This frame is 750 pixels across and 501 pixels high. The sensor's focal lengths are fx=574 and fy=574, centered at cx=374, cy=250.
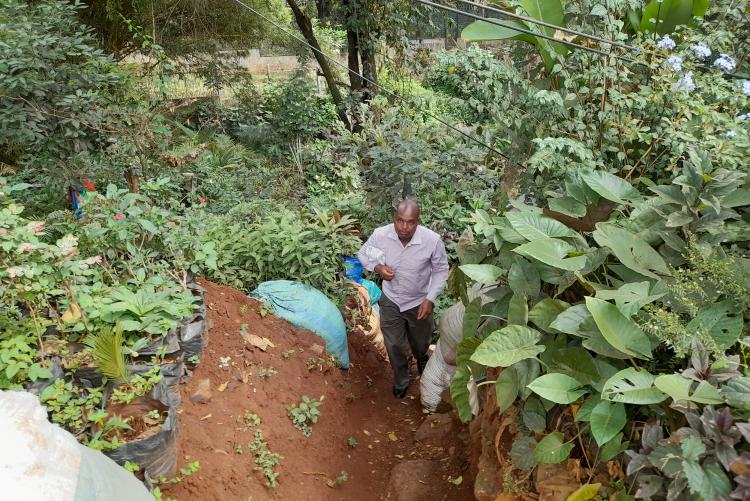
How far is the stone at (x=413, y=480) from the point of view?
3.78m

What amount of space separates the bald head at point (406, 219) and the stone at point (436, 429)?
1.47m

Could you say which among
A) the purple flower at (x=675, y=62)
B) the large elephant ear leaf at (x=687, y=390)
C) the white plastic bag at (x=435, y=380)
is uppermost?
the purple flower at (x=675, y=62)

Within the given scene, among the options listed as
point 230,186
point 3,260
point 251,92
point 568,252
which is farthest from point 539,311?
point 251,92

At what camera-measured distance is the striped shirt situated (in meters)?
4.69

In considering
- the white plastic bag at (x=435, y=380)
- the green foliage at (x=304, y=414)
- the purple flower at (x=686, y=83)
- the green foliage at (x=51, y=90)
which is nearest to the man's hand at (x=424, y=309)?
the white plastic bag at (x=435, y=380)

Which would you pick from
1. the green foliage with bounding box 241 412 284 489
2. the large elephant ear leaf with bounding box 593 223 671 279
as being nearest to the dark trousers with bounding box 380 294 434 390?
the green foliage with bounding box 241 412 284 489

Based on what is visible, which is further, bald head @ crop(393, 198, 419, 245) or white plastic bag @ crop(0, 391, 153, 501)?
bald head @ crop(393, 198, 419, 245)

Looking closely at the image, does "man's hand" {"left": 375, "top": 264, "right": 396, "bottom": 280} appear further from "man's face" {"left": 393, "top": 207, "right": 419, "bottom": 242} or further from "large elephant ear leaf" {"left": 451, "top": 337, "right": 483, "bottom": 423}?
"large elephant ear leaf" {"left": 451, "top": 337, "right": 483, "bottom": 423}

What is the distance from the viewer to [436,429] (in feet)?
14.6

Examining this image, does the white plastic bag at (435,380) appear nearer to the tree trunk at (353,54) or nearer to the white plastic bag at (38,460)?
the white plastic bag at (38,460)

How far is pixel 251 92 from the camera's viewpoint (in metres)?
10.3

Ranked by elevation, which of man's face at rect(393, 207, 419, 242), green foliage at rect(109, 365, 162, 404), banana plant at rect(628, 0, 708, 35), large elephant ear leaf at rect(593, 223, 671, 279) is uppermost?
banana plant at rect(628, 0, 708, 35)

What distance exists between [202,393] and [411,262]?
6.29 feet

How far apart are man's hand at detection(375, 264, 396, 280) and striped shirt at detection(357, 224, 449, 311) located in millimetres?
40
